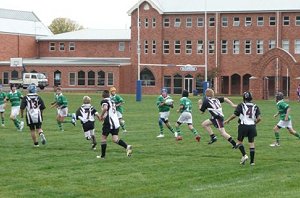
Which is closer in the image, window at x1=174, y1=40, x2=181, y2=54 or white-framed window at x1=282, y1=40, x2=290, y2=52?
white-framed window at x1=282, y1=40, x2=290, y2=52

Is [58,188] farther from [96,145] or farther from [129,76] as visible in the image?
[129,76]

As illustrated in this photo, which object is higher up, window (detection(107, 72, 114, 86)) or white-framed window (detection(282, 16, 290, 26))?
white-framed window (detection(282, 16, 290, 26))

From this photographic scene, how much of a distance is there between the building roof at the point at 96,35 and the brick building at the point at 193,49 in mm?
5520

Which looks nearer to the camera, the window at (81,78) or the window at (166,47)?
the window at (166,47)

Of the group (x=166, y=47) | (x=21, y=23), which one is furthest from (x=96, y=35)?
(x=166, y=47)

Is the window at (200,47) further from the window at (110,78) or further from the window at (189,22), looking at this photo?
the window at (110,78)

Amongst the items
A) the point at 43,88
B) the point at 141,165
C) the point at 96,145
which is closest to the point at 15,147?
the point at 96,145

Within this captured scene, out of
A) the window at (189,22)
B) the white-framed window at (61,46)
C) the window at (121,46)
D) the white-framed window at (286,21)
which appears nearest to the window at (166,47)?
the window at (189,22)

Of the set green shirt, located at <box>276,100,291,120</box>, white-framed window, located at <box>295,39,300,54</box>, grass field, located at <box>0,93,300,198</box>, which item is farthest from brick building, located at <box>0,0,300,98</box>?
grass field, located at <box>0,93,300,198</box>

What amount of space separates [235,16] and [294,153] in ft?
217

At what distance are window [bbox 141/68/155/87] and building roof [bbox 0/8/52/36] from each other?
2010 centimetres

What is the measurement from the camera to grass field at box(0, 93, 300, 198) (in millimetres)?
15555

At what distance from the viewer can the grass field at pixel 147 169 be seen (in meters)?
15.6

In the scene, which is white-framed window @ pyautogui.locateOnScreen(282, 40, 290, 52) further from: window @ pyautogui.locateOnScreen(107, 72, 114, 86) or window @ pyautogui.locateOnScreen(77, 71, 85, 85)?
window @ pyautogui.locateOnScreen(77, 71, 85, 85)
